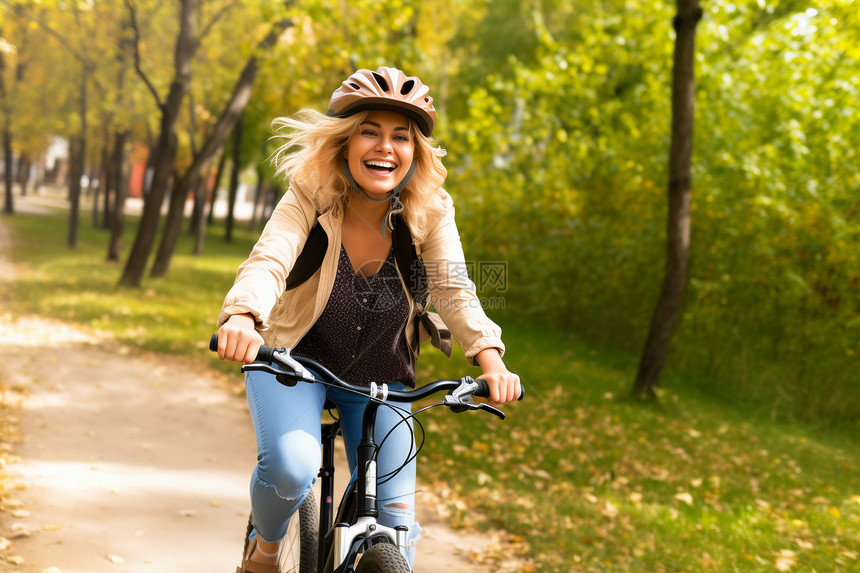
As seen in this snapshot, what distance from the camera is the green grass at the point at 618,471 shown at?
4.93 metres

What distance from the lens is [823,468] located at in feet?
22.5

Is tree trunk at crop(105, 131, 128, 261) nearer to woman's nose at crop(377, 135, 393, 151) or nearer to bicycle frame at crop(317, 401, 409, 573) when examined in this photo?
woman's nose at crop(377, 135, 393, 151)

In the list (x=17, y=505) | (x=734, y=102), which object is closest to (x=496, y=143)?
(x=734, y=102)

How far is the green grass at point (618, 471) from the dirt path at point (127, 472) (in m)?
0.68

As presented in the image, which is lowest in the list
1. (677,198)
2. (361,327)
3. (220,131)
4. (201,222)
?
(201,222)

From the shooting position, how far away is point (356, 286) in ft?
8.48

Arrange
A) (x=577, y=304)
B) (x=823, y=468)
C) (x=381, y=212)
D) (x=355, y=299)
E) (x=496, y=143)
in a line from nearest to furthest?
(x=355, y=299), (x=381, y=212), (x=823, y=468), (x=577, y=304), (x=496, y=143)

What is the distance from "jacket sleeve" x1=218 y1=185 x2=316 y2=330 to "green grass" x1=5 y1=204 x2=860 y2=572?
112 inches

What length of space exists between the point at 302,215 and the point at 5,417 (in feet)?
16.0

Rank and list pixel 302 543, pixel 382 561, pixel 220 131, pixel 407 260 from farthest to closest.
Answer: pixel 220 131 < pixel 302 543 < pixel 407 260 < pixel 382 561

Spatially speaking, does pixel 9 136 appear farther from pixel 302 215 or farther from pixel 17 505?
pixel 302 215

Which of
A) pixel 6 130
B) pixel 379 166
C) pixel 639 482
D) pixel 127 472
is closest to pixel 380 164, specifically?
pixel 379 166

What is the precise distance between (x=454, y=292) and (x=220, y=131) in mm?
12566

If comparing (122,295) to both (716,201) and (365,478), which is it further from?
(365,478)
